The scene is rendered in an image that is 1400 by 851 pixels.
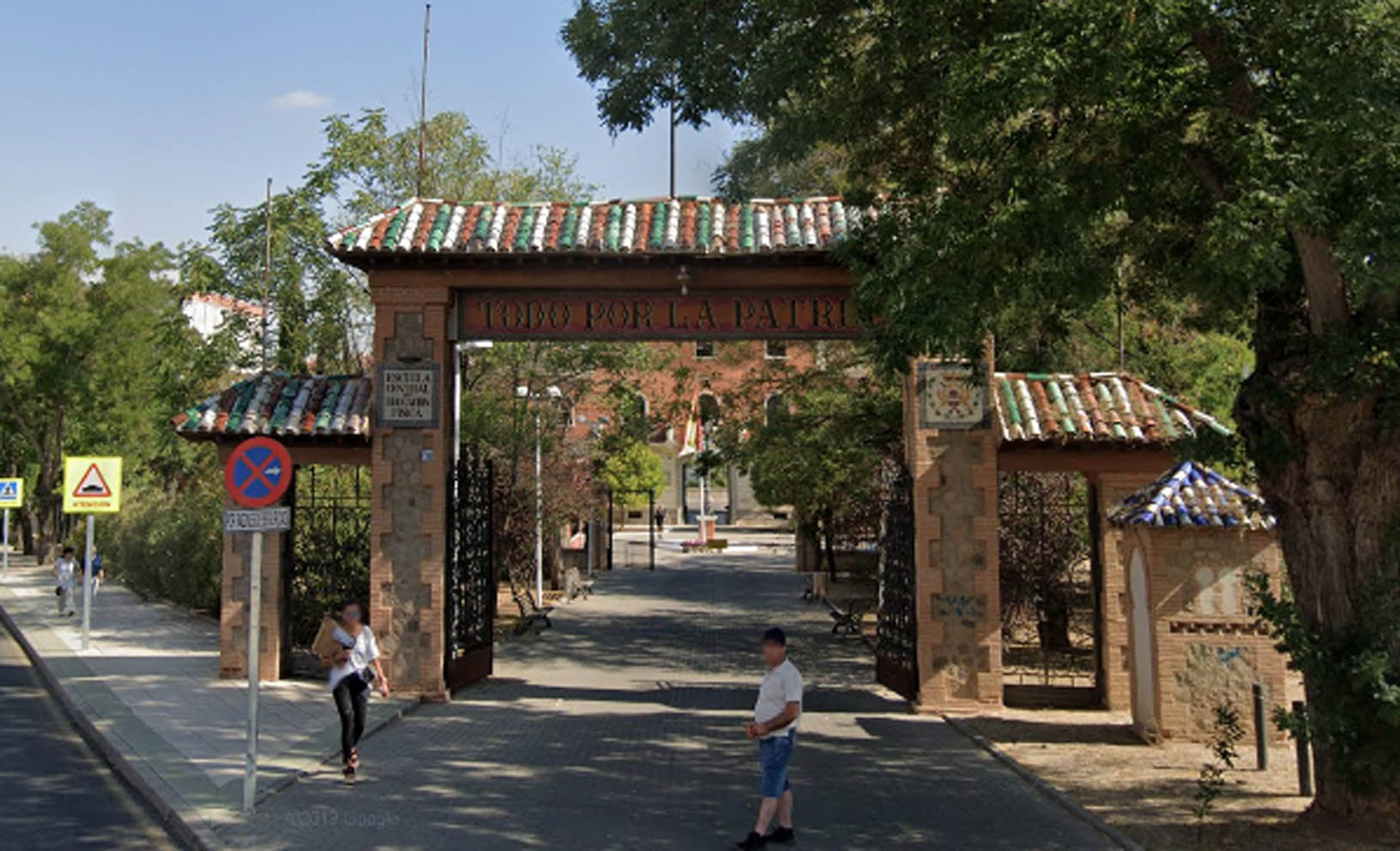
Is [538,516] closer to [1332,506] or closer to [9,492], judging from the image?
[9,492]

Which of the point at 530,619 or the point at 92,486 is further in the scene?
the point at 530,619

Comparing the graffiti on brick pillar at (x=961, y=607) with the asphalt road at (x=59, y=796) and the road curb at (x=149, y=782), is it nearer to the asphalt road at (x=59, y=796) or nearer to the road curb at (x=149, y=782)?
the road curb at (x=149, y=782)

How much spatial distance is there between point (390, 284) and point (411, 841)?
7.76 meters

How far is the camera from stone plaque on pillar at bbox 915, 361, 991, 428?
13.6m

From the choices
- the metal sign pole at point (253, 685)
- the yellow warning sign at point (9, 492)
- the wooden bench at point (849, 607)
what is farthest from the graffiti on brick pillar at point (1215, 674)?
the yellow warning sign at point (9, 492)

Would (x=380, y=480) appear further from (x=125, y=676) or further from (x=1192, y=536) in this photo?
(x=1192, y=536)

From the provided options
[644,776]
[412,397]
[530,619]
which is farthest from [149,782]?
[530,619]

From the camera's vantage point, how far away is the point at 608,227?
14.1m

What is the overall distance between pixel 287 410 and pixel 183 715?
3.83 metres

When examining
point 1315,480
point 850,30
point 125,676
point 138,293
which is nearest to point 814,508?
point 125,676

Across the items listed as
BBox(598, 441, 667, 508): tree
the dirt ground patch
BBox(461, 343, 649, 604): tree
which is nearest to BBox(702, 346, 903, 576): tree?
BBox(461, 343, 649, 604): tree

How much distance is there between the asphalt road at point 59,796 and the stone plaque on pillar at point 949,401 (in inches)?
350

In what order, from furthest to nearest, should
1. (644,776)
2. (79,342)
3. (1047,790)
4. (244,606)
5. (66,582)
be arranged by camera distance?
(79,342) < (66,582) < (244,606) < (644,776) < (1047,790)

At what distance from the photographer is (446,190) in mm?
23406
